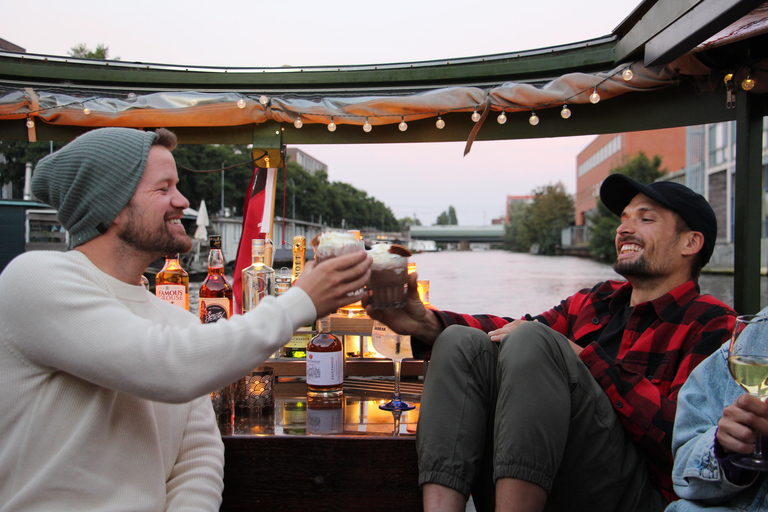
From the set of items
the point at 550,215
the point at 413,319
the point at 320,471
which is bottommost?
the point at 320,471

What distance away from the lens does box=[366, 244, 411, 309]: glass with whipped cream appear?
1515 millimetres

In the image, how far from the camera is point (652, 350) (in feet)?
6.31

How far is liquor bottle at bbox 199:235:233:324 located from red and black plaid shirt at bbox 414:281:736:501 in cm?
90

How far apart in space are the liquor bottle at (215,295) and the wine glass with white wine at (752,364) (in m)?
1.77

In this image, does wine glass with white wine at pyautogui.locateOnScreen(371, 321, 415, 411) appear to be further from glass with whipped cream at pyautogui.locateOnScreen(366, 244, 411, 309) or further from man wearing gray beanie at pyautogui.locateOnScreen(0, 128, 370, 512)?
man wearing gray beanie at pyautogui.locateOnScreen(0, 128, 370, 512)

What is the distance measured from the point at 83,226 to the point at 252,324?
533 mm

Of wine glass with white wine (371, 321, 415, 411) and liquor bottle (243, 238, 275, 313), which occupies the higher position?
liquor bottle (243, 238, 275, 313)

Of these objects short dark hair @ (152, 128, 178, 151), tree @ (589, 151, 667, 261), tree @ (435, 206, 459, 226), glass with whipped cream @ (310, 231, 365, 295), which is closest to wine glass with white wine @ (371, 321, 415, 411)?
glass with whipped cream @ (310, 231, 365, 295)

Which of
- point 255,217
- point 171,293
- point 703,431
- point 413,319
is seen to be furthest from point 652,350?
point 255,217

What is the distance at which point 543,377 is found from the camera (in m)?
1.56

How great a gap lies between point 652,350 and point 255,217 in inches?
157

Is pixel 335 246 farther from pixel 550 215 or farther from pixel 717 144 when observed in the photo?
pixel 550 215

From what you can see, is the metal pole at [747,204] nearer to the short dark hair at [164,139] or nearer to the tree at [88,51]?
the short dark hair at [164,139]

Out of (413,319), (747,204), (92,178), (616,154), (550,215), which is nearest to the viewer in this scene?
(92,178)
